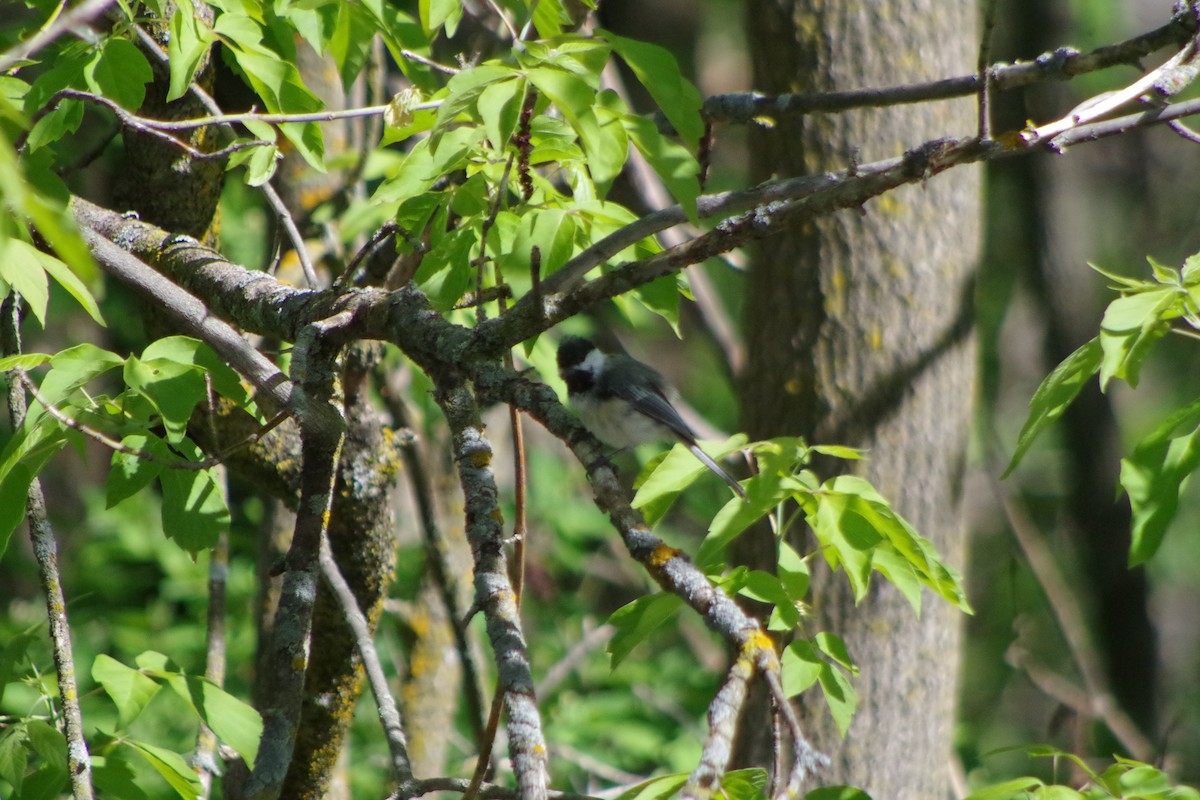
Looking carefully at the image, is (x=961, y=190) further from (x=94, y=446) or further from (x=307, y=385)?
(x=94, y=446)

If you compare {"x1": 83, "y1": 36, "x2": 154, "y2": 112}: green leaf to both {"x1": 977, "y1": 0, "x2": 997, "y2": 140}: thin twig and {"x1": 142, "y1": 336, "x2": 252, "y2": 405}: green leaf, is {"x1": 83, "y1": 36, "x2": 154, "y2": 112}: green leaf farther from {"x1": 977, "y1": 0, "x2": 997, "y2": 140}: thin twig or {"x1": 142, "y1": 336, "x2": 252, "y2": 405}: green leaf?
{"x1": 977, "y1": 0, "x2": 997, "y2": 140}: thin twig

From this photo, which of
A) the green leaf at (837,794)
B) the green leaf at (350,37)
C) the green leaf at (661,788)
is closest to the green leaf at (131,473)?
the green leaf at (350,37)

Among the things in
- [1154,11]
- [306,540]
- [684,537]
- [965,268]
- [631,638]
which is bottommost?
[684,537]

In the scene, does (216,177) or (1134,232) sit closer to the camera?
(216,177)

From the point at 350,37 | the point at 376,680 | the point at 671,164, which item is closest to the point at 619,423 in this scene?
the point at 376,680

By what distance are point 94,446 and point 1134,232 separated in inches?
329

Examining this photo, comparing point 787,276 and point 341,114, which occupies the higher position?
point 341,114

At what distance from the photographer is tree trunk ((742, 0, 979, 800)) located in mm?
3477

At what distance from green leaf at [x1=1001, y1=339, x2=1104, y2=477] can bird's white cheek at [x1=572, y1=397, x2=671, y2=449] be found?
1.57 metres

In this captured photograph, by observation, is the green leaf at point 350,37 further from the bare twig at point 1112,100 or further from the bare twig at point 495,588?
the bare twig at point 1112,100

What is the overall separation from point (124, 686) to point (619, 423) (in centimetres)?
178

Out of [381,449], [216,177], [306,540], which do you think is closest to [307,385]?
[306,540]

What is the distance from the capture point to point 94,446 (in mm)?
7145

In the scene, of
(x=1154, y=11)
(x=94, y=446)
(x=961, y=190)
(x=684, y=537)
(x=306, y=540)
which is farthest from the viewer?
(x=1154, y=11)
